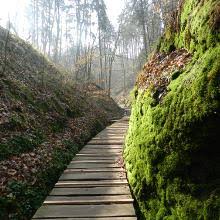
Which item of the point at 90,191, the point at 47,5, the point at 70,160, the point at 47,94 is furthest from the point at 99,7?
the point at 90,191

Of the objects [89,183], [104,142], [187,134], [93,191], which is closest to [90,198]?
[93,191]

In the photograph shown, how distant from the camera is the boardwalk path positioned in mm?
5270

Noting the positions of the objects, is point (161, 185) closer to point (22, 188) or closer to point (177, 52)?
point (22, 188)

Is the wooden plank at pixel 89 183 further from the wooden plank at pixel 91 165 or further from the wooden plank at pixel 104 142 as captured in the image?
the wooden plank at pixel 104 142

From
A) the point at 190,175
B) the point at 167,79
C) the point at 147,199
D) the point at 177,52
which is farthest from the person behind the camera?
the point at 177,52

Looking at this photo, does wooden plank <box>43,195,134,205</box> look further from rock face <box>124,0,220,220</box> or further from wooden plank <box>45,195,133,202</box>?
rock face <box>124,0,220,220</box>

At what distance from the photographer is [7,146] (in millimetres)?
7414

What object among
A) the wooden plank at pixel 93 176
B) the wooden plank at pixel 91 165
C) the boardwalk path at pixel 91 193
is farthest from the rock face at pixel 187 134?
the wooden plank at pixel 91 165

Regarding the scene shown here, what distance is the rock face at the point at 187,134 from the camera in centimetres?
399

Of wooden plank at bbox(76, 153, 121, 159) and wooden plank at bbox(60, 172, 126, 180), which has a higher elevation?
wooden plank at bbox(76, 153, 121, 159)

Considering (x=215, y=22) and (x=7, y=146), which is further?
(x=7, y=146)

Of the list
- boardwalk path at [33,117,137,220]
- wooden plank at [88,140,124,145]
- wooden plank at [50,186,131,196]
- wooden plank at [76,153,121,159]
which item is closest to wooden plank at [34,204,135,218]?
boardwalk path at [33,117,137,220]

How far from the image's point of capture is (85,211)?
538 cm

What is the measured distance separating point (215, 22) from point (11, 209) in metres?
4.64
